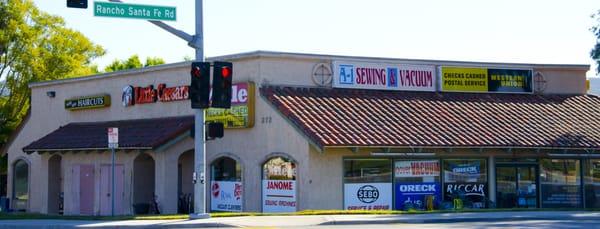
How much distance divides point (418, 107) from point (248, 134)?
6121mm

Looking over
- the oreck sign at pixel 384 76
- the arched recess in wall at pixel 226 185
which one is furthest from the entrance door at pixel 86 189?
the oreck sign at pixel 384 76

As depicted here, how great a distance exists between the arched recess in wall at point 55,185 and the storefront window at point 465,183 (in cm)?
1652

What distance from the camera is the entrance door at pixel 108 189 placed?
116 feet

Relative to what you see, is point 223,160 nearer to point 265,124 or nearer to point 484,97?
point 265,124

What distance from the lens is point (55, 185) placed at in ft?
131

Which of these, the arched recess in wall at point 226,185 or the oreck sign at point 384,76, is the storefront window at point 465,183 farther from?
the arched recess in wall at point 226,185

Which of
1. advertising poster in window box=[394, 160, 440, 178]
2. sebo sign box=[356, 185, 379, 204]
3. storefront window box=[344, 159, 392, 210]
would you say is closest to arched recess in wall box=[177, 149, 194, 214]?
storefront window box=[344, 159, 392, 210]

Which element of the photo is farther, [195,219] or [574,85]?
[574,85]

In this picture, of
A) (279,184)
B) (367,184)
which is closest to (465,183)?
(367,184)

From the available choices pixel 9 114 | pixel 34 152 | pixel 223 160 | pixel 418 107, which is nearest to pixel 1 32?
pixel 9 114

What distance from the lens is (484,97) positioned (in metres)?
35.6

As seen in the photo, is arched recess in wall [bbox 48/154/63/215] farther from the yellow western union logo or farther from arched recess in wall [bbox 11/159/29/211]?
the yellow western union logo

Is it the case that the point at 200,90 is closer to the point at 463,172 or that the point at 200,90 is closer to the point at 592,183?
the point at 463,172

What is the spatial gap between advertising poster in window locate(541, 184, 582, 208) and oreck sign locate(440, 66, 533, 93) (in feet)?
13.9
